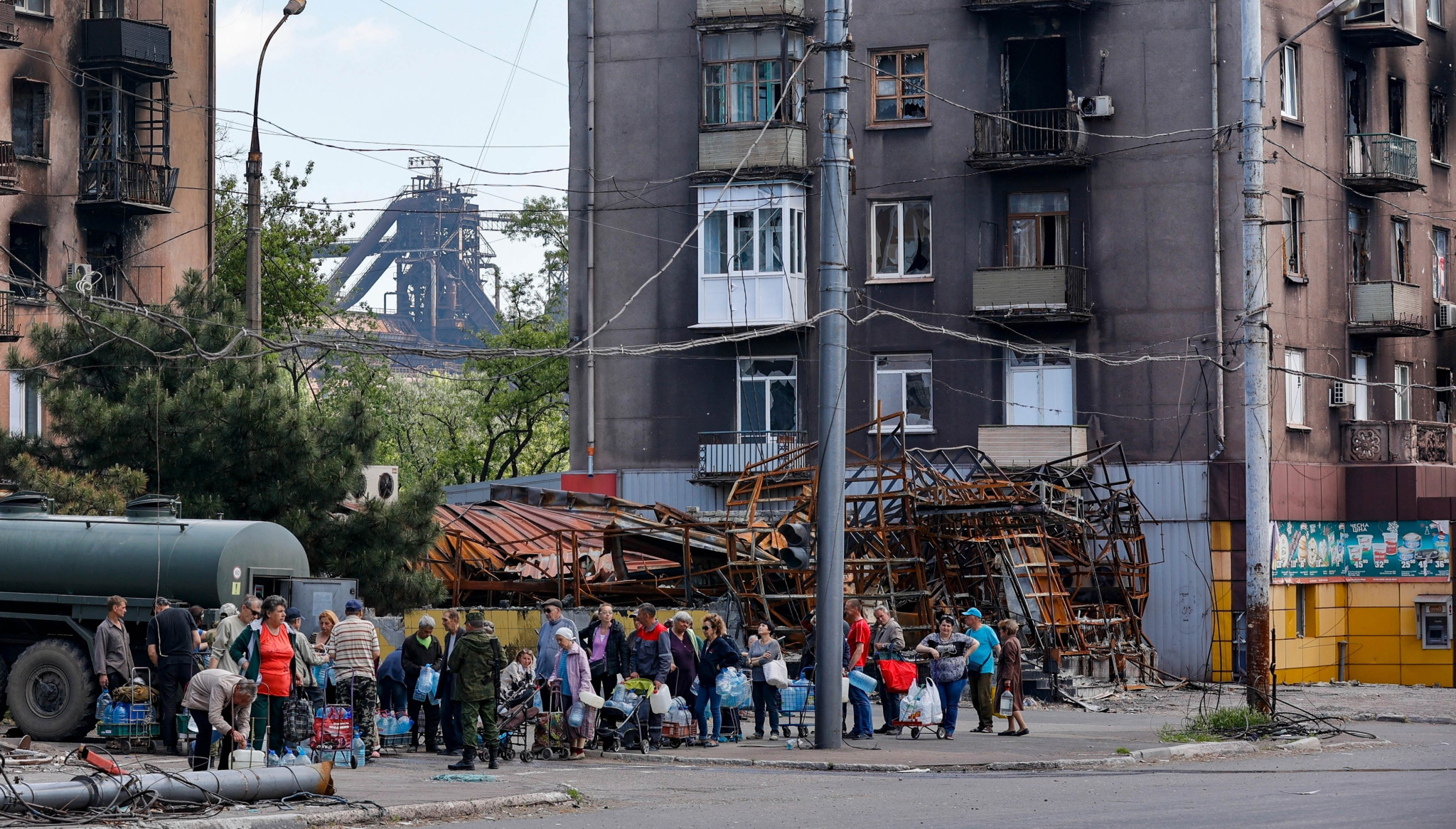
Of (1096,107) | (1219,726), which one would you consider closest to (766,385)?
(1096,107)

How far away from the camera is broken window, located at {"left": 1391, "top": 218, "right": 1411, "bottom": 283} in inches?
1700

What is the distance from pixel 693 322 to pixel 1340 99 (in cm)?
1585

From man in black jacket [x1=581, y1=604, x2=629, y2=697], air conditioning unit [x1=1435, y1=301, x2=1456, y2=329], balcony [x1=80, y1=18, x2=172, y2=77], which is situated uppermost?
balcony [x1=80, y1=18, x2=172, y2=77]

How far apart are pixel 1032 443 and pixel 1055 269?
12.4ft

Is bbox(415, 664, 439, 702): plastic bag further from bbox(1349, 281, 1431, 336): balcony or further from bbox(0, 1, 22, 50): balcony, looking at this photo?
bbox(1349, 281, 1431, 336): balcony

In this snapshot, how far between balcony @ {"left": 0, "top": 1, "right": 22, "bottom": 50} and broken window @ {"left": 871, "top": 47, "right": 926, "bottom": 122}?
61.0 feet

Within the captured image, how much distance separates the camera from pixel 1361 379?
42.0 m

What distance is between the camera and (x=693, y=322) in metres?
41.0

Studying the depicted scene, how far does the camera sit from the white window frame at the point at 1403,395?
141ft

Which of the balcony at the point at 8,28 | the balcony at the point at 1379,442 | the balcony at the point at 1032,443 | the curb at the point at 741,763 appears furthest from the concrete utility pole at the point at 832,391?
the balcony at the point at 1379,442

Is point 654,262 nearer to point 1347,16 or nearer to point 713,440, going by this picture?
point 713,440

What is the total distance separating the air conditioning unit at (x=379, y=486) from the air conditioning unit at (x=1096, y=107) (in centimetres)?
1753

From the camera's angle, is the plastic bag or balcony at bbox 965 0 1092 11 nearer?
the plastic bag

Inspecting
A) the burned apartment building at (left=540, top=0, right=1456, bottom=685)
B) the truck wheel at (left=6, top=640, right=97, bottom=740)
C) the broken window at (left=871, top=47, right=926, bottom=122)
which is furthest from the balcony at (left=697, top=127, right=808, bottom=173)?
the truck wheel at (left=6, top=640, right=97, bottom=740)
